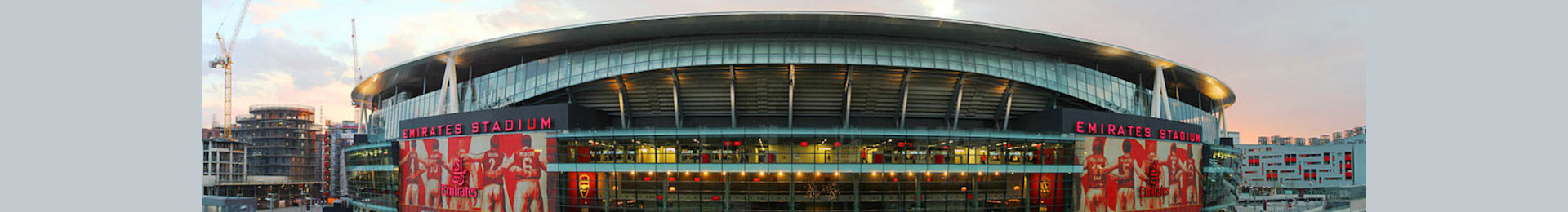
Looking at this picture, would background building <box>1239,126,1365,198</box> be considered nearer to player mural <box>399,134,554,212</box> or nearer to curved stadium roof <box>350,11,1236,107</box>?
curved stadium roof <box>350,11,1236,107</box>

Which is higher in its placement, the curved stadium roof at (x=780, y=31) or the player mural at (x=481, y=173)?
the curved stadium roof at (x=780, y=31)

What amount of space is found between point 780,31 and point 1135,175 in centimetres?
2254

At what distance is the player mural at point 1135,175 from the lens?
55.4 metres

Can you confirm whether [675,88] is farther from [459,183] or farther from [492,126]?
[459,183]

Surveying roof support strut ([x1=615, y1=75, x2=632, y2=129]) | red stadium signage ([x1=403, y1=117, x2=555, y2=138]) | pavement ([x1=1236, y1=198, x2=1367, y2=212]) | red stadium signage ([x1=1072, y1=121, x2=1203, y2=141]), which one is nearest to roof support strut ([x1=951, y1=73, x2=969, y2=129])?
red stadium signage ([x1=1072, y1=121, x2=1203, y2=141])

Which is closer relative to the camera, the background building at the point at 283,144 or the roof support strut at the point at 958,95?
the roof support strut at the point at 958,95

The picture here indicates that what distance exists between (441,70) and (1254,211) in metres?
65.3

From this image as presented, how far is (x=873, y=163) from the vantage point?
51875mm

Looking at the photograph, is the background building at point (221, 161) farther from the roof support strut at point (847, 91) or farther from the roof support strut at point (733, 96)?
the roof support strut at point (847, 91)

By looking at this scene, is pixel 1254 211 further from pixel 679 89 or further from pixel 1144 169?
pixel 679 89

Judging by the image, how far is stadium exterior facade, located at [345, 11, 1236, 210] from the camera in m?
51.9

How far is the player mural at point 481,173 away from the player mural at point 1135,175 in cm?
3044

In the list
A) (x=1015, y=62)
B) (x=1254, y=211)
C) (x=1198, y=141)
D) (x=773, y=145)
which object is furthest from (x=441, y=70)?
(x=1254, y=211)

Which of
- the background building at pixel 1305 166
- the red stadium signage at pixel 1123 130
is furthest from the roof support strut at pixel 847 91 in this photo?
the background building at pixel 1305 166
